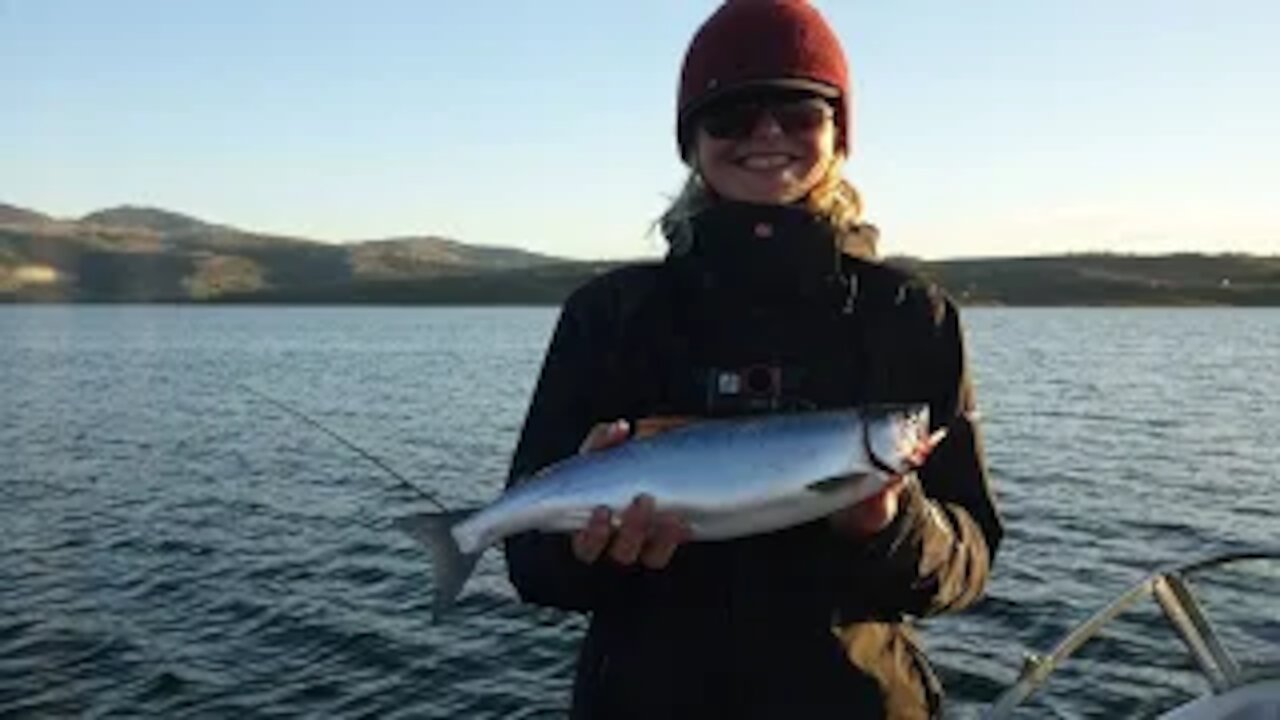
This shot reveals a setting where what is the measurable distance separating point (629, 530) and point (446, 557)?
109 centimetres

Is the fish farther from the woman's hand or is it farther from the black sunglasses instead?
the black sunglasses

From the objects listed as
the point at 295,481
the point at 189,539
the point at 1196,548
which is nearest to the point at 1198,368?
the point at 1196,548

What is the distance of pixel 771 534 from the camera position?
398cm

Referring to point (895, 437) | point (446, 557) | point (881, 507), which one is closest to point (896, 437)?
point (895, 437)

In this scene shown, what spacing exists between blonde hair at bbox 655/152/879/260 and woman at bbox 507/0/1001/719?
0.01 m

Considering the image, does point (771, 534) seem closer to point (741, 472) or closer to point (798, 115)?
point (741, 472)

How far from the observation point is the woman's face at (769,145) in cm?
415

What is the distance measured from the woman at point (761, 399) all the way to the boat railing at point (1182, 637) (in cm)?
279

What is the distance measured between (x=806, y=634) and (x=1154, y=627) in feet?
46.8

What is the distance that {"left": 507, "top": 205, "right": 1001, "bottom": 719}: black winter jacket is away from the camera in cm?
381

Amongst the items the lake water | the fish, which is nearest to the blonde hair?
the fish

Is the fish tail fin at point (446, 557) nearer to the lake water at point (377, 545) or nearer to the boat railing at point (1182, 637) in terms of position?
the boat railing at point (1182, 637)

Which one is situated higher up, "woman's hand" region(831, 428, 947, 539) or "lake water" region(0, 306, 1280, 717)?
"woman's hand" region(831, 428, 947, 539)

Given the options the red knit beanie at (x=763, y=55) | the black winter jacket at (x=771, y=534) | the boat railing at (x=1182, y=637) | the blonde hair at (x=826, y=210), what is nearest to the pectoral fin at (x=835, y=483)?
the black winter jacket at (x=771, y=534)
